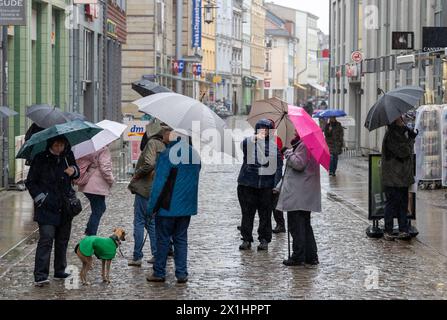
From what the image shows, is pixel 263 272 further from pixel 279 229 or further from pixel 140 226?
pixel 279 229

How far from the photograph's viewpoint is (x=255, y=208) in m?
14.9

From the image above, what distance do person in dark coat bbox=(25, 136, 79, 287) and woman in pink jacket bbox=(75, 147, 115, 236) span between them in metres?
1.88

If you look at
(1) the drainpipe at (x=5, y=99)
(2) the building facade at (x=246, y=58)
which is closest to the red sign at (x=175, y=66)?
(1) the drainpipe at (x=5, y=99)

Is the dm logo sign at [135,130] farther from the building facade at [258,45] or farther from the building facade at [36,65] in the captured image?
the building facade at [258,45]

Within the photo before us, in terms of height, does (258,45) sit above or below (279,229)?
above

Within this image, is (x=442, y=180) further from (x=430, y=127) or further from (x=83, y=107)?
(x=83, y=107)

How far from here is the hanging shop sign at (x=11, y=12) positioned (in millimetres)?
20406

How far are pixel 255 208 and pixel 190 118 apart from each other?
10.3ft

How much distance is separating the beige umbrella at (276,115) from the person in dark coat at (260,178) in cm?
40

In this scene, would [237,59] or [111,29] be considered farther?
[237,59]

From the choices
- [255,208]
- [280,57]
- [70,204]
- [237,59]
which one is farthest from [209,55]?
[70,204]

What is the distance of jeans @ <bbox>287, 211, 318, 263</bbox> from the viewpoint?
1354 centimetres
